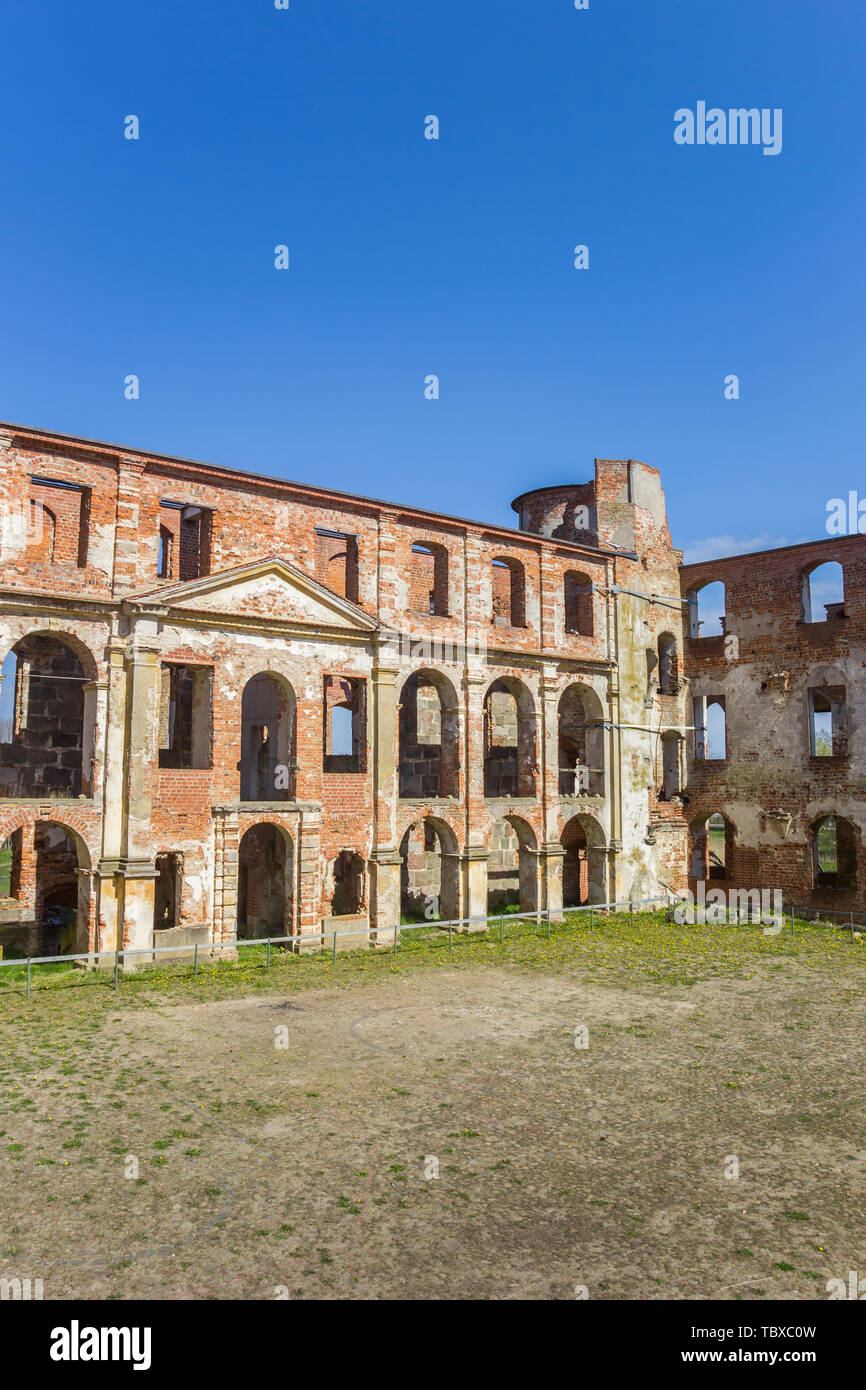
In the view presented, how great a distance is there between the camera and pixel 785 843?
25.3 meters

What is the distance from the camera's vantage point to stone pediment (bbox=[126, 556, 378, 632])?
722 inches

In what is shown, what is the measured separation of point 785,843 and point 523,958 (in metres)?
10.3

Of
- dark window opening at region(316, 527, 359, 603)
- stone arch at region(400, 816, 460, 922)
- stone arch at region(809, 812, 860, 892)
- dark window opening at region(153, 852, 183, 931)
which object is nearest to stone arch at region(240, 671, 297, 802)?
dark window opening at region(153, 852, 183, 931)

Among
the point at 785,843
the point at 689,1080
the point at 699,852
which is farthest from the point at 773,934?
the point at 689,1080

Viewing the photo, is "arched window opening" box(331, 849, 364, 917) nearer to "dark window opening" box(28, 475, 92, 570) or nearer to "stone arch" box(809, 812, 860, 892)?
"dark window opening" box(28, 475, 92, 570)

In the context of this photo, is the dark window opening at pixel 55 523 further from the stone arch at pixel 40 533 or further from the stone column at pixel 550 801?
the stone column at pixel 550 801

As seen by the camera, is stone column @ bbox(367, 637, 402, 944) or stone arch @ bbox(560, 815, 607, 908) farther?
stone arch @ bbox(560, 815, 607, 908)

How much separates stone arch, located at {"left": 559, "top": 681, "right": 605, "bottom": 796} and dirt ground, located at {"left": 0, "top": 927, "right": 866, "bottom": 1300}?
34.7 feet

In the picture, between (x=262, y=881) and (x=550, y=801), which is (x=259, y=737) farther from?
(x=550, y=801)

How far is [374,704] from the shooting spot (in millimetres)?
21094

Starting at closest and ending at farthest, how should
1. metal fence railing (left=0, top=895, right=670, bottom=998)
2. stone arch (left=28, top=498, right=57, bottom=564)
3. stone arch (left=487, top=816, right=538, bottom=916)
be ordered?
metal fence railing (left=0, top=895, right=670, bottom=998) → stone arch (left=28, top=498, right=57, bottom=564) → stone arch (left=487, top=816, right=538, bottom=916)

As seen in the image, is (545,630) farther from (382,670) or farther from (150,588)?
(150,588)

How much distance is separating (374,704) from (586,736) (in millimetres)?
7561

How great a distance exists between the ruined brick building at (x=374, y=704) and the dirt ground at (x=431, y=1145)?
15.8ft
